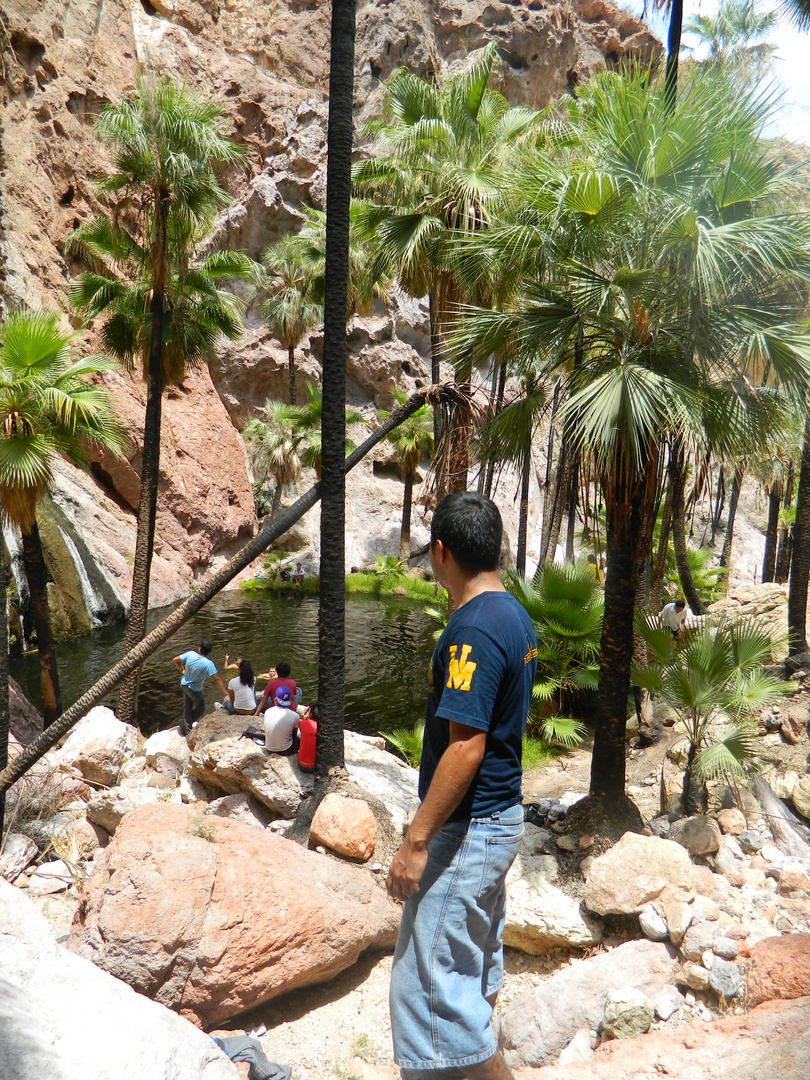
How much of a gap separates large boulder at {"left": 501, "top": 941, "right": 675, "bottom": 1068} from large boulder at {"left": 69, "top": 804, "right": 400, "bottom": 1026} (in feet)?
3.67

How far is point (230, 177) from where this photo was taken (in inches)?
1321

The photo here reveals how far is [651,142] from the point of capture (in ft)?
18.0

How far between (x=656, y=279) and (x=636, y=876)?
4475 millimetres

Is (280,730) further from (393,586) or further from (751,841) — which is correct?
(393,586)

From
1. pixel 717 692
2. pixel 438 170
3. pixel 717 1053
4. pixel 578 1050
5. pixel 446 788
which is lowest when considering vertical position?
pixel 578 1050

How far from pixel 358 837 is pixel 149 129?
10.3 metres

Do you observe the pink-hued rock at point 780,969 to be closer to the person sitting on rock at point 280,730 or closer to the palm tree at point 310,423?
the person sitting on rock at point 280,730

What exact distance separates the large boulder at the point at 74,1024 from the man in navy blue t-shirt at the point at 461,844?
1.27 meters

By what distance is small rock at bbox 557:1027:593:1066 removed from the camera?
3609 millimetres

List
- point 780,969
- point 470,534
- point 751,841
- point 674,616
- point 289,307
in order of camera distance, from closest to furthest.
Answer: point 470,534
point 780,969
point 751,841
point 674,616
point 289,307

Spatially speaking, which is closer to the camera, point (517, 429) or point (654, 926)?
point (654, 926)

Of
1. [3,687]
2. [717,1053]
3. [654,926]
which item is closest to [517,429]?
[654,926]

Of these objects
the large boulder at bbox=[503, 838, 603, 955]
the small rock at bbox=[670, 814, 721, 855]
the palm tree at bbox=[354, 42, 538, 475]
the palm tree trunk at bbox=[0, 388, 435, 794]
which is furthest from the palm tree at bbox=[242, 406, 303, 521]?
the large boulder at bbox=[503, 838, 603, 955]

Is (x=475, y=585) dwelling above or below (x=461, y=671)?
above
